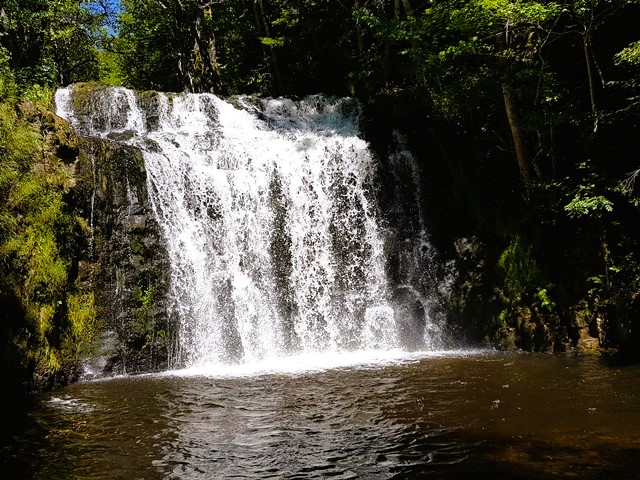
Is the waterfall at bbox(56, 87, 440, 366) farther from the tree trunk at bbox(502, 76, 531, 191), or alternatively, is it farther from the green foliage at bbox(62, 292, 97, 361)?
the tree trunk at bbox(502, 76, 531, 191)

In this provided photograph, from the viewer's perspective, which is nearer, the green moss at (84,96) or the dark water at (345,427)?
the dark water at (345,427)

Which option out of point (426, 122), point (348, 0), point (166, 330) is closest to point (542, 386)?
point (166, 330)

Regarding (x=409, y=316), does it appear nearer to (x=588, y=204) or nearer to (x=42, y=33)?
(x=588, y=204)

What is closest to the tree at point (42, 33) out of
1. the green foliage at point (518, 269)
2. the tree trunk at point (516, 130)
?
the tree trunk at point (516, 130)

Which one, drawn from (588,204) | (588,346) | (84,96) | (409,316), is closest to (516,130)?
(588,204)

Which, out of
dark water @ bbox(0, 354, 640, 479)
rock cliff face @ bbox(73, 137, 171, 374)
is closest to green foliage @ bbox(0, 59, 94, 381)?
rock cliff face @ bbox(73, 137, 171, 374)

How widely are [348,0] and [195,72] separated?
6330 millimetres

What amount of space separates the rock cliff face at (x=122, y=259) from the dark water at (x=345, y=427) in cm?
123

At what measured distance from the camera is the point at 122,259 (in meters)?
8.85

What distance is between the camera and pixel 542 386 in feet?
20.3

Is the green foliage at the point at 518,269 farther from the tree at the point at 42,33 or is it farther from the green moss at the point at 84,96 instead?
the tree at the point at 42,33

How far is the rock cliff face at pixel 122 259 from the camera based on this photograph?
8.45 metres

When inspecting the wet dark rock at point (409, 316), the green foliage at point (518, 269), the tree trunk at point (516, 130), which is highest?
the tree trunk at point (516, 130)

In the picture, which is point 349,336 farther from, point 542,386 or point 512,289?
point 542,386
